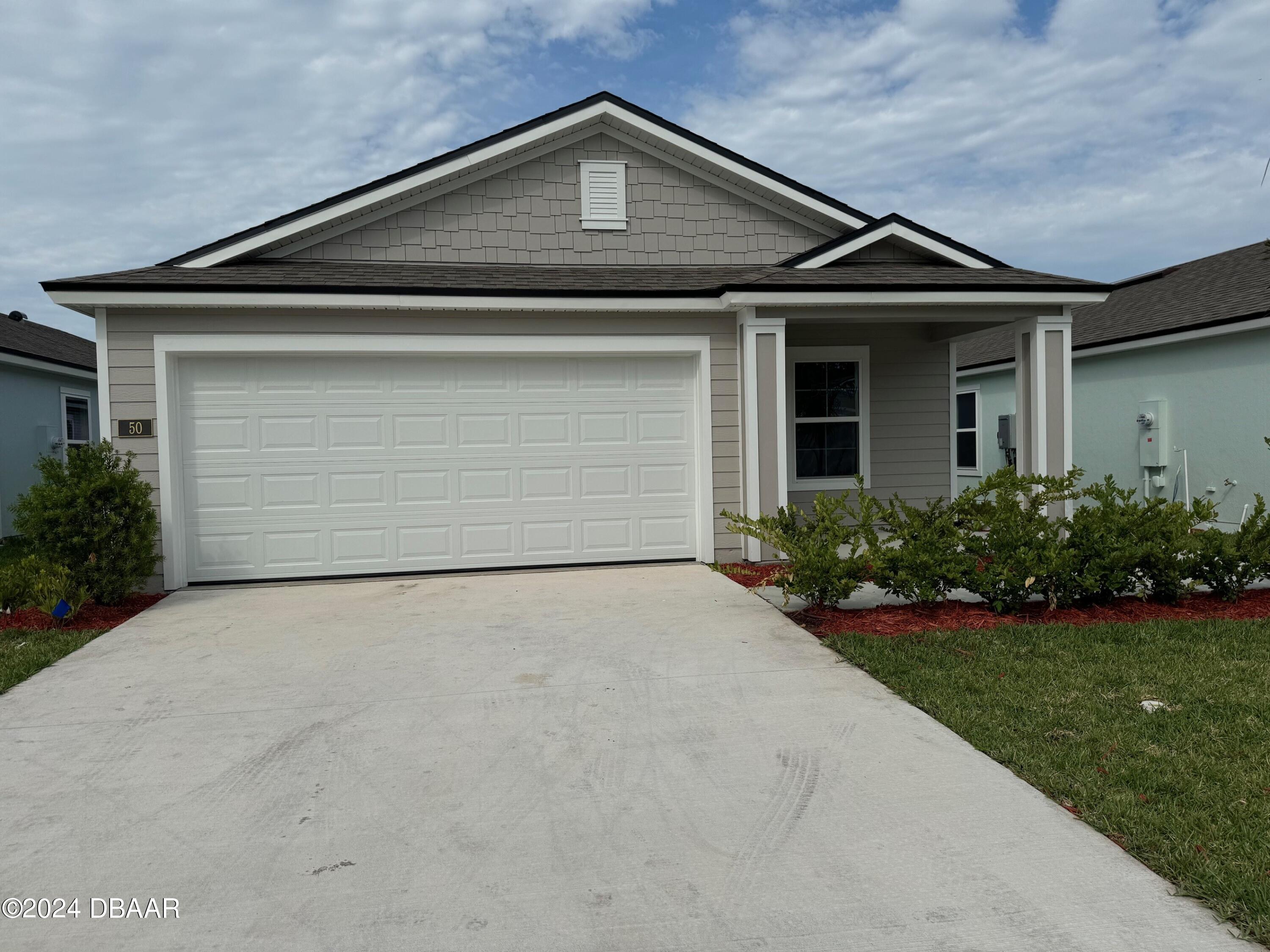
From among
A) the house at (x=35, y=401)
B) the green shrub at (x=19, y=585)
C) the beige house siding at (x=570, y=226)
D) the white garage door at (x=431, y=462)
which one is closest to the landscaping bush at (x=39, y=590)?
the green shrub at (x=19, y=585)

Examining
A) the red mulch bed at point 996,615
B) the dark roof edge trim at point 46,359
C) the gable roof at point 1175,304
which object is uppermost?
the gable roof at point 1175,304

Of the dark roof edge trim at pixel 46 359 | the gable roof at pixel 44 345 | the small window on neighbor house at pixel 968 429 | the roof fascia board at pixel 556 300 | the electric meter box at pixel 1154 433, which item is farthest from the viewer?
the small window on neighbor house at pixel 968 429

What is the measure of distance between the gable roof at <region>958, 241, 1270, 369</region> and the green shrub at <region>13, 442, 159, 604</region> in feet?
38.1

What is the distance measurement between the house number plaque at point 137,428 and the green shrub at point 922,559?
699 centimetres

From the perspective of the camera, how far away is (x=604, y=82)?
11.3 metres

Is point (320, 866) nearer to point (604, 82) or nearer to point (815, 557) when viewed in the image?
point (815, 557)

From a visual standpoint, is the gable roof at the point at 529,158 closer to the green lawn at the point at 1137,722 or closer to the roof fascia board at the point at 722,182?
the roof fascia board at the point at 722,182

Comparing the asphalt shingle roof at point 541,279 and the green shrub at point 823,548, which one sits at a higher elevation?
the asphalt shingle roof at point 541,279

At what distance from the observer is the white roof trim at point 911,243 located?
10.4 meters

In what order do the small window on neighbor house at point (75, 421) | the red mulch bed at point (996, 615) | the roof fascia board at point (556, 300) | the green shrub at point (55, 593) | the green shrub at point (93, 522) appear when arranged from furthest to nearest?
the small window on neighbor house at point (75, 421) → the roof fascia board at point (556, 300) → the green shrub at point (93, 522) → the green shrub at point (55, 593) → the red mulch bed at point (996, 615)

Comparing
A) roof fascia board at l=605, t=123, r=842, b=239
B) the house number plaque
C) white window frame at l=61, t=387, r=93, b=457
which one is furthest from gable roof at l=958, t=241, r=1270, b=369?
white window frame at l=61, t=387, r=93, b=457

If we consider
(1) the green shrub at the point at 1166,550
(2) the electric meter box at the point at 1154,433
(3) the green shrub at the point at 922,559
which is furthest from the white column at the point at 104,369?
(2) the electric meter box at the point at 1154,433

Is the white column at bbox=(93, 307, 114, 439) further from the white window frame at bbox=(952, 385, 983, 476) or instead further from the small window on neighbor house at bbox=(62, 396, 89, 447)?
the white window frame at bbox=(952, 385, 983, 476)

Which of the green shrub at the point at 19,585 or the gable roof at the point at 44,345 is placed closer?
the green shrub at the point at 19,585
